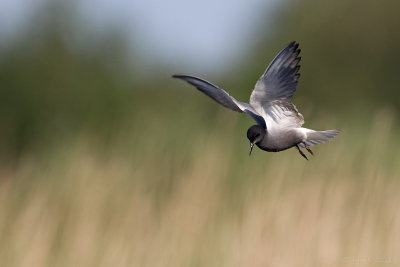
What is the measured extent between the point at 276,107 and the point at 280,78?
0.11 meters

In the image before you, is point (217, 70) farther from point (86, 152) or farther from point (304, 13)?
point (86, 152)

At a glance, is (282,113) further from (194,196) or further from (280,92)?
(194,196)

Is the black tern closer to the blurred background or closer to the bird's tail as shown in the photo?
the bird's tail

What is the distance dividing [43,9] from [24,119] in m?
1.97

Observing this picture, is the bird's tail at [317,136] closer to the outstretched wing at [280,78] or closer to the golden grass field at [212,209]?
the outstretched wing at [280,78]

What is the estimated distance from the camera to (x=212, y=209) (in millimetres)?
5203

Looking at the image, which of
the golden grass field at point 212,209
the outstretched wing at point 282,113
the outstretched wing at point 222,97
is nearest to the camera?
the outstretched wing at point 222,97

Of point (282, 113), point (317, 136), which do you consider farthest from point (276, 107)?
point (317, 136)

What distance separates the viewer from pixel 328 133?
2.44 meters

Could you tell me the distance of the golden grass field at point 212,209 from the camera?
4582 mm

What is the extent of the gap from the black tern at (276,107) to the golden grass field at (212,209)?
1.92 meters

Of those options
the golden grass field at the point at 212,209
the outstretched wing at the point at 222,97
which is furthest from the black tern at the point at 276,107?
the golden grass field at the point at 212,209

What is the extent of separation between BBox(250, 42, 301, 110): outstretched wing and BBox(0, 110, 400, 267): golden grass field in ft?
6.28

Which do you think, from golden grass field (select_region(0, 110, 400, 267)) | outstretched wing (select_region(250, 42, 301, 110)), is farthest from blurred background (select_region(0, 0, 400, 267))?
outstretched wing (select_region(250, 42, 301, 110))
